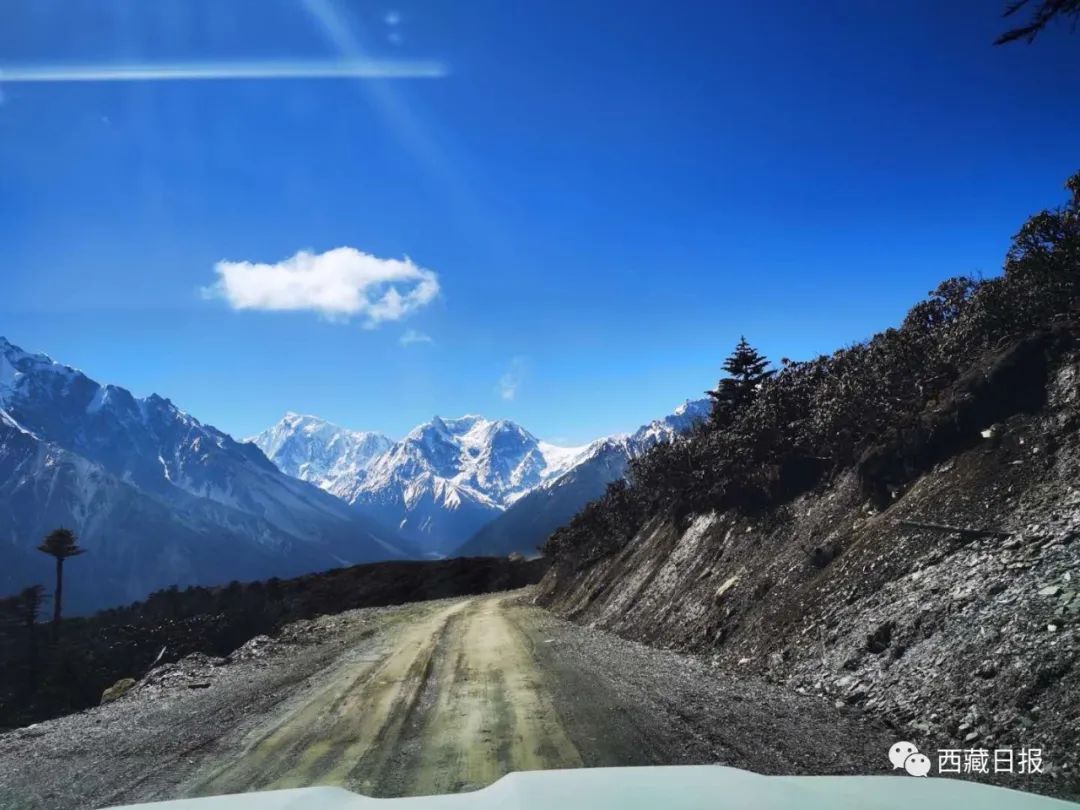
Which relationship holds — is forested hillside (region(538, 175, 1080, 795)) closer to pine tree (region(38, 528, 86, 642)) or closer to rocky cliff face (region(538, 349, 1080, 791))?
rocky cliff face (region(538, 349, 1080, 791))

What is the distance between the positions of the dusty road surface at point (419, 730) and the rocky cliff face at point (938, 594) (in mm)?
913

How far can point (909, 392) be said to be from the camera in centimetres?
1588

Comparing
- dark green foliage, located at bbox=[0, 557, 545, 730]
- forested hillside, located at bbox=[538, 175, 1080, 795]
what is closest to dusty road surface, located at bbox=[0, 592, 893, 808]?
forested hillside, located at bbox=[538, 175, 1080, 795]

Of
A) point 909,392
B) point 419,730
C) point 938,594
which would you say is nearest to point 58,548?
point 419,730

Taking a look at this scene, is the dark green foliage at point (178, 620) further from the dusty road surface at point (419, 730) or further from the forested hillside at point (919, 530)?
the forested hillside at point (919, 530)

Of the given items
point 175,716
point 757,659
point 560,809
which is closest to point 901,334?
point 757,659

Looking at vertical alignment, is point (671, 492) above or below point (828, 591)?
above

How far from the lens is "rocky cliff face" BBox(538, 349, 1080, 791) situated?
6992 millimetres

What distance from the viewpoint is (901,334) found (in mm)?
17328

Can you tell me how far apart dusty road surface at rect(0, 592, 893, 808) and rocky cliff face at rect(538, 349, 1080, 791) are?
91cm

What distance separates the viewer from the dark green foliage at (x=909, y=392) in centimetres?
1309

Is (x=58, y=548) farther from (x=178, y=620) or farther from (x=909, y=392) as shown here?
(x=909, y=392)

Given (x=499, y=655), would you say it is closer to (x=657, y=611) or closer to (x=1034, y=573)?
(x=657, y=611)

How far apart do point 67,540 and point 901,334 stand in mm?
59313
